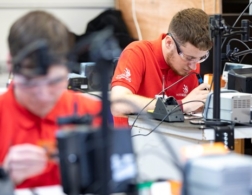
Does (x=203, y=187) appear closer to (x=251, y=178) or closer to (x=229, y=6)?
(x=251, y=178)

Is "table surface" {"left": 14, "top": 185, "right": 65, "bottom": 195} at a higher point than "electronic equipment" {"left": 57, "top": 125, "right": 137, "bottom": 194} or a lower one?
lower

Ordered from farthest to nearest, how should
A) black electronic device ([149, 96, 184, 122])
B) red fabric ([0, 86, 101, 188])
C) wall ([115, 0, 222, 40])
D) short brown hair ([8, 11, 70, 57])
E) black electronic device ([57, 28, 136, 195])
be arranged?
wall ([115, 0, 222, 40])
black electronic device ([149, 96, 184, 122])
red fabric ([0, 86, 101, 188])
short brown hair ([8, 11, 70, 57])
black electronic device ([57, 28, 136, 195])

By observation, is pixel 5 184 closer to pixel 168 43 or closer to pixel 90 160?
pixel 90 160

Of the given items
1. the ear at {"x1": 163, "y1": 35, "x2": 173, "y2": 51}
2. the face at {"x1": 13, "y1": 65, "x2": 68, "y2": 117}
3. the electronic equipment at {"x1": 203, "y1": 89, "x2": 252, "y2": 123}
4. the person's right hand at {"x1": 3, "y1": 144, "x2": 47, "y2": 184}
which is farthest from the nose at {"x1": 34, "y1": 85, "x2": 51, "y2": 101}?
the ear at {"x1": 163, "y1": 35, "x2": 173, "y2": 51}

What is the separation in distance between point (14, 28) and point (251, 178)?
0.63 metres

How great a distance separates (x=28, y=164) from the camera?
1.07 metres

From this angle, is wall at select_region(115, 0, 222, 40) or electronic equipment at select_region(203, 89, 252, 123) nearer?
electronic equipment at select_region(203, 89, 252, 123)

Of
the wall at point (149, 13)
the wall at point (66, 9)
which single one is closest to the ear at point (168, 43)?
the wall at point (149, 13)

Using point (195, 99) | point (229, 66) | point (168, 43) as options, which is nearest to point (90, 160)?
point (195, 99)

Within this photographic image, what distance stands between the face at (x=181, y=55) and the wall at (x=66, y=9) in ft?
5.19

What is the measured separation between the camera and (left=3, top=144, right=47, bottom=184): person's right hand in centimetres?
104

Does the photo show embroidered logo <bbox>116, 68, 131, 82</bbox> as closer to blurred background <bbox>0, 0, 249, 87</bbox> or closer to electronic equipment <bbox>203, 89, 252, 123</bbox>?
electronic equipment <bbox>203, 89, 252, 123</bbox>

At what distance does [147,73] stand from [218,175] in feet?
5.80

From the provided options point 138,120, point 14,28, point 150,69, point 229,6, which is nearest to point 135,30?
point 229,6
